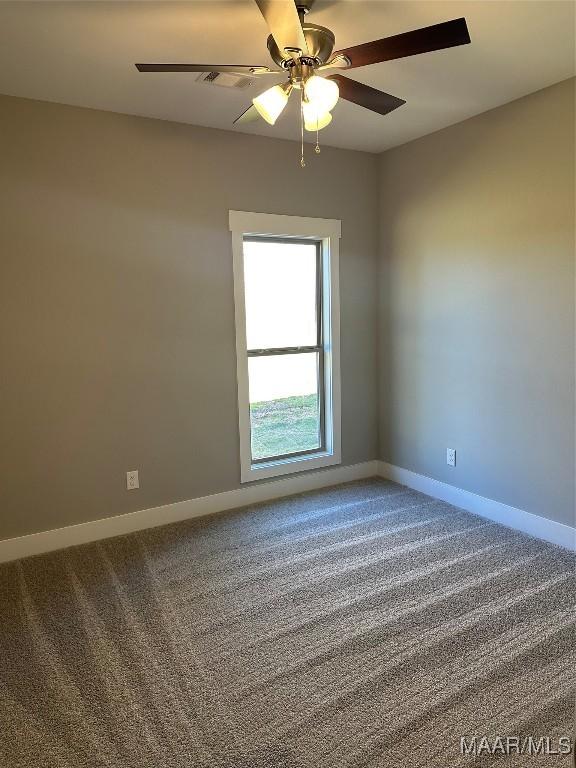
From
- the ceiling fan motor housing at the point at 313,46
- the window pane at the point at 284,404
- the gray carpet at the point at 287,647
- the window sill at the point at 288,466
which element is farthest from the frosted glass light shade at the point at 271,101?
the window sill at the point at 288,466

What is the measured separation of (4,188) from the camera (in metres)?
2.83

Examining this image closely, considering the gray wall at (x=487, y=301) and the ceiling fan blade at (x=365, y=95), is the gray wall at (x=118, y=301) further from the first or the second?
the ceiling fan blade at (x=365, y=95)

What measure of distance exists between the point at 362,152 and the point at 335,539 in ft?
9.58

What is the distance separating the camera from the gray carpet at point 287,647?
1719mm

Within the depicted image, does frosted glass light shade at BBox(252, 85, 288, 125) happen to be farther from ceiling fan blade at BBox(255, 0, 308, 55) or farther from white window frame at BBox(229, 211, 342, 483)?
white window frame at BBox(229, 211, 342, 483)

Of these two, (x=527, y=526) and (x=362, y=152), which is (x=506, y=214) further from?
(x=527, y=526)

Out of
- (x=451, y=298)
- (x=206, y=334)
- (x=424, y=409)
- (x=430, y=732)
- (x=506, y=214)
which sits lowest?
(x=430, y=732)

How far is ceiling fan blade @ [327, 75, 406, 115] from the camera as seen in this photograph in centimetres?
202

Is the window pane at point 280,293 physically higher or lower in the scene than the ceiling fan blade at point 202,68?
lower

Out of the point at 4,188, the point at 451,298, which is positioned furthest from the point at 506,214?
the point at 4,188

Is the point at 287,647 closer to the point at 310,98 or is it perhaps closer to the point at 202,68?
the point at 310,98

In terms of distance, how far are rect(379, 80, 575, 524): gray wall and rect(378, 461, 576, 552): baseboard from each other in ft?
0.18

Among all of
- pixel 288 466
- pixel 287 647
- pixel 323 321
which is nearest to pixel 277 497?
pixel 288 466

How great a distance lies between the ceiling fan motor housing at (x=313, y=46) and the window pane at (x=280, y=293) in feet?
5.74
